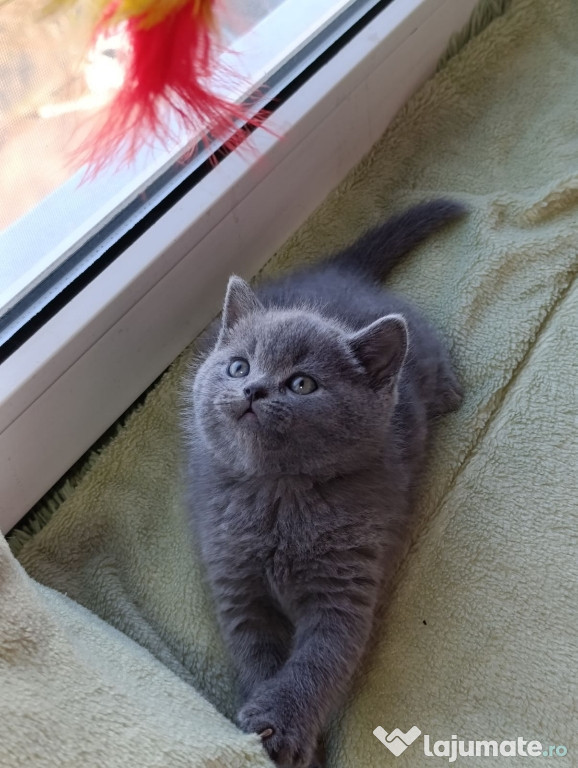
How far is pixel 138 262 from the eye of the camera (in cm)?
100

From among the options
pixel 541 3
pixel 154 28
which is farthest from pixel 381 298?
pixel 541 3

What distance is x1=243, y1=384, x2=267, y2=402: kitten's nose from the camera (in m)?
0.79

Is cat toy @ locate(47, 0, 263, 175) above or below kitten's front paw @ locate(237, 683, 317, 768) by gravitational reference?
above

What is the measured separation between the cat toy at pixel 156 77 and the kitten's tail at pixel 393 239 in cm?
30

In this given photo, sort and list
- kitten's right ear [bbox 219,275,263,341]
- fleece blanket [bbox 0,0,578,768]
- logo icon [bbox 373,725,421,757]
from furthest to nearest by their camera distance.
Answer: kitten's right ear [bbox 219,275,263,341]
logo icon [bbox 373,725,421,757]
fleece blanket [bbox 0,0,578,768]

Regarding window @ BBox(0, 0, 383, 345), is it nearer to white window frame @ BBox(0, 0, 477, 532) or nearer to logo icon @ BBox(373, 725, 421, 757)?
white window frame @ BBox(0, 0, 477, 532)

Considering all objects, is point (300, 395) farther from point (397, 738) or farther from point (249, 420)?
point (397, 738)

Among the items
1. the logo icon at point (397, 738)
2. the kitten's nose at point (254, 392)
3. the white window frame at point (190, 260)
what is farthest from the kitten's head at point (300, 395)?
the logo icon at point (397, 738)

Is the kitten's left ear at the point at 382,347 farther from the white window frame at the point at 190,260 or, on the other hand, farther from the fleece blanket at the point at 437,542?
the white window frame at the point at 190,260

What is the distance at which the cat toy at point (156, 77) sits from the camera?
778 mm

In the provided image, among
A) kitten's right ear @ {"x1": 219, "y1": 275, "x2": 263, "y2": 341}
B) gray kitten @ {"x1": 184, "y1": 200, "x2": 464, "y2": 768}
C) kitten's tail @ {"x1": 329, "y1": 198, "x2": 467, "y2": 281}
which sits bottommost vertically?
gray kitten @ {"x1": 184, "y1": 200, "x2": 464, "y2": 768}

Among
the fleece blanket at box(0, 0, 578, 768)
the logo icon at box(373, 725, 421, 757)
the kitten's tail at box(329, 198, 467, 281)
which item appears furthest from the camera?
the kitten's tail at box(329, 198, 467, 281)

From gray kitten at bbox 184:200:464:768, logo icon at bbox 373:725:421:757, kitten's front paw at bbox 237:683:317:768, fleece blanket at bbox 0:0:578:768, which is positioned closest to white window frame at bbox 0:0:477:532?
fleece blanket at bbox 0:0:578:768

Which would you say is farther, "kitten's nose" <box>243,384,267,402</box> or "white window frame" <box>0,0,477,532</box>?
"white window frame" <box>0,0,477,532</box>
